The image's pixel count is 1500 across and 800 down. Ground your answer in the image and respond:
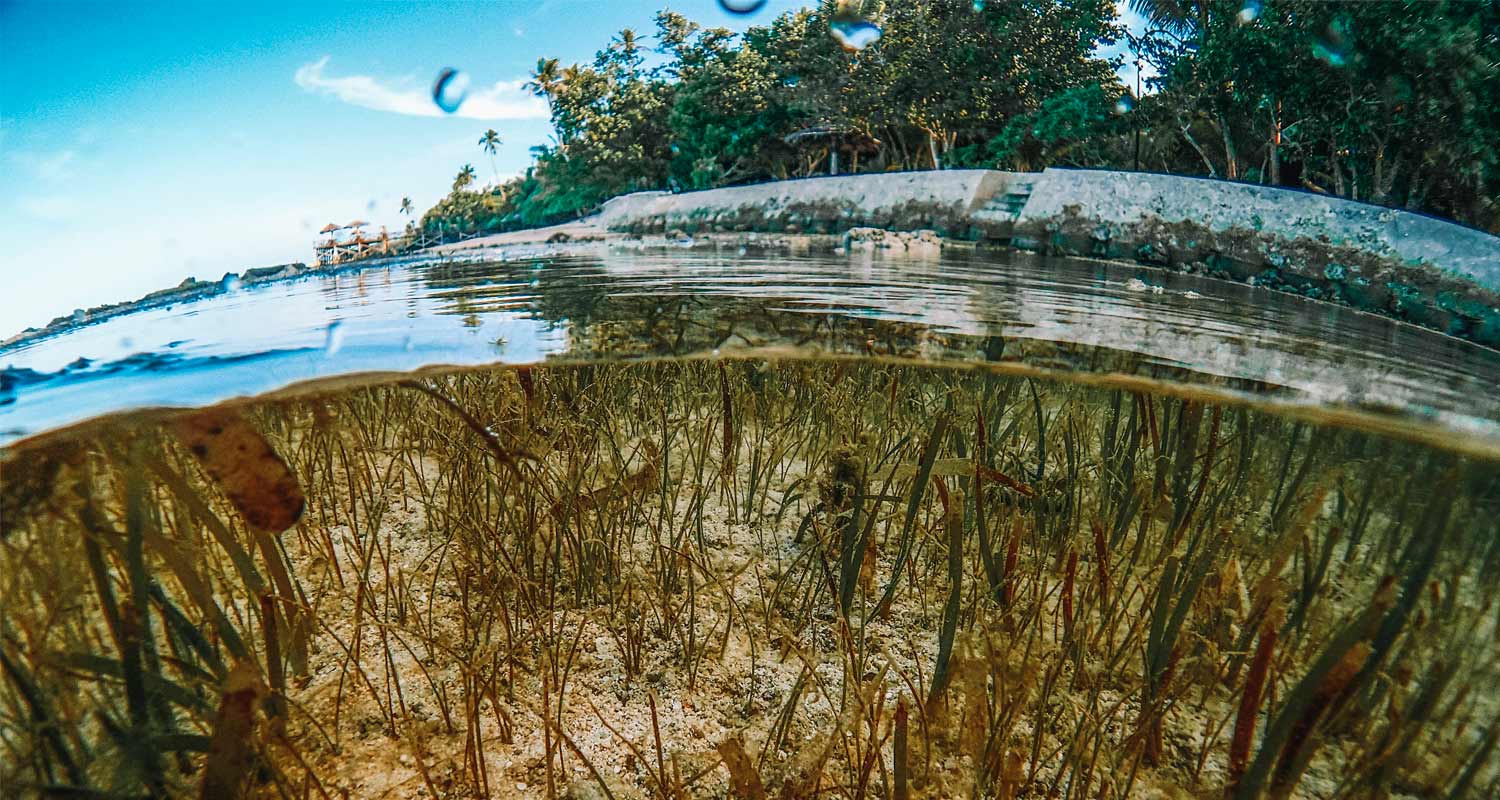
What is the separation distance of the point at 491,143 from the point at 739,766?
330cm

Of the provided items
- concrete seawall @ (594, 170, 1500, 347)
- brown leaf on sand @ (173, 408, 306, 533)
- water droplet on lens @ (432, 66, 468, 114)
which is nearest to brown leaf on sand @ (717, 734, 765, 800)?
brown leaf on sand @ (173, 408, 306, 533)

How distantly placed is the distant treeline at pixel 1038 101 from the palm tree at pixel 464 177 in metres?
0.05

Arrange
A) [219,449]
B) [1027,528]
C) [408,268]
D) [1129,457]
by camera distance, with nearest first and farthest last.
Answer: [219,449] < [1129,457] < [1027,528] < [408,268]

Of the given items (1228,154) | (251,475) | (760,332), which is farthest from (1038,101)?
(251,475)

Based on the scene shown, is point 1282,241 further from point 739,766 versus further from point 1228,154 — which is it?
point 739,766

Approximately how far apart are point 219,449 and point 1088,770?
2.69 m

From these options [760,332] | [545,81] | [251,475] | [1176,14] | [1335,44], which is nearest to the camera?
[251,475]

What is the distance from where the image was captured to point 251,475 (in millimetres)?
1786

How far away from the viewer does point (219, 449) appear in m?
1.81

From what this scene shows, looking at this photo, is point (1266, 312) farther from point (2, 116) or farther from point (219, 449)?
point (2, 116)

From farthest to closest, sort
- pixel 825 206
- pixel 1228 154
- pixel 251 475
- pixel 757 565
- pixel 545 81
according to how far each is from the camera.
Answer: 1. pixel 825 206
2. pixel 1228 154
3. pixel 545 81
4. pixel 757 565
5. pixel 251 475

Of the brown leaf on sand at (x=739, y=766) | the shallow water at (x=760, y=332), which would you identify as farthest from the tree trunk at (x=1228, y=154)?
the brown leaf on sand at (x=739, y=766)

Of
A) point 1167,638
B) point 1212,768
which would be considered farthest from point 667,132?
point 1212,768

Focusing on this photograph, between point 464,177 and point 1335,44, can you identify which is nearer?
point 1335,44
